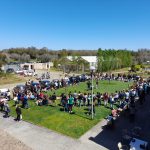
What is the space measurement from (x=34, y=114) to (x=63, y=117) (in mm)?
3185

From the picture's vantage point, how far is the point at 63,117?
20.1m

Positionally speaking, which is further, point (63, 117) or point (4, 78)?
point (4, 78)

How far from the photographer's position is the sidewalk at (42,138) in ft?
48.9

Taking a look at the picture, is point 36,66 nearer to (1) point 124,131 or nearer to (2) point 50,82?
(2) point 50,82

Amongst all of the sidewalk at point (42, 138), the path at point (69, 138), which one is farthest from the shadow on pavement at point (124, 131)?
the sidewalk at point (42, 138)

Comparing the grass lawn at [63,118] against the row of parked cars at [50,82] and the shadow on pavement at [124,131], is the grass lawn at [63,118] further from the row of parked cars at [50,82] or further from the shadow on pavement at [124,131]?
the row of parked cars at [50,82]

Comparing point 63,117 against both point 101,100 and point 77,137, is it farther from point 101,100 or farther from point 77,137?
point 101,100

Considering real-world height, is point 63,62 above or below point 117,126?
above

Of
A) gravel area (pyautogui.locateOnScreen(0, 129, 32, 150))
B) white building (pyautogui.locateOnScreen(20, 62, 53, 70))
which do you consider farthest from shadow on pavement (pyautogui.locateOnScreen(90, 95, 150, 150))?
white building (pyautogui.locateOnScreen(20, 62, 53, 70))

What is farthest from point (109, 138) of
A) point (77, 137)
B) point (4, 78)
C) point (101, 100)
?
point (4, 78)

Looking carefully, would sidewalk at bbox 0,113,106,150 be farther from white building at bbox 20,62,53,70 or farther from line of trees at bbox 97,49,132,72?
white building at bbox 20,62,53,70

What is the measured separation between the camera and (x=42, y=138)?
1630cm

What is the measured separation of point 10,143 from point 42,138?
7.33ft

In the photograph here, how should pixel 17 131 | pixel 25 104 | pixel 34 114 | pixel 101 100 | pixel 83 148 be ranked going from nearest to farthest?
1. pixel 83 148
2. pixel 17 131
3. pixel 34 114
4. pixel 25 104
5. pixel 101 100
